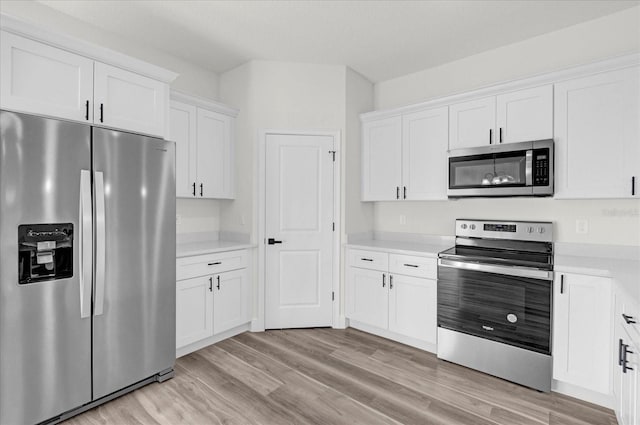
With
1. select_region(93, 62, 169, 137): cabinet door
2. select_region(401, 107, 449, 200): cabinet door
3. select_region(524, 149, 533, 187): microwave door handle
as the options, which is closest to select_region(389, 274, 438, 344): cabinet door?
select_region(401, 107, 449, 200): cabinet door

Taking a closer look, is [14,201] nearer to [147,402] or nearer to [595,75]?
[147,402]

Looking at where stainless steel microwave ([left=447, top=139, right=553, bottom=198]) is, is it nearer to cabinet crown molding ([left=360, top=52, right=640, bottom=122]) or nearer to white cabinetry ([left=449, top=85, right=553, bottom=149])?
white cabinetry ([left=449, top=85, right=553, bottom=149])

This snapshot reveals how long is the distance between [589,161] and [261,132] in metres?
2.90

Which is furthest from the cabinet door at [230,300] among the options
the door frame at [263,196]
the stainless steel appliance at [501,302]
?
the stainless steel appliance at [501,302]

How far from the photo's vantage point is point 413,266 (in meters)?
3.07

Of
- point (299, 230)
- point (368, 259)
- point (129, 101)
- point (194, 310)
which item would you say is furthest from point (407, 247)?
point (129, 101)

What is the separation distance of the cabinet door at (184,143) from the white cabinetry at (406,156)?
1.87 meters

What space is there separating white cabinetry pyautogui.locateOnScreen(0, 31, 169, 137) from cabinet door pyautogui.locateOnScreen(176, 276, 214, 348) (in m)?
1.32

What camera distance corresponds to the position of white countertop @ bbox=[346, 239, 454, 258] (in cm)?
304

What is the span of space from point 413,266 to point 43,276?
2768 millimetres

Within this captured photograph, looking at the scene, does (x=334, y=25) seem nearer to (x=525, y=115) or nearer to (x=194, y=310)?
(x=525, y=115)

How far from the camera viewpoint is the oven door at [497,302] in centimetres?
237

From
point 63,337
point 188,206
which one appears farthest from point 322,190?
point 63,337

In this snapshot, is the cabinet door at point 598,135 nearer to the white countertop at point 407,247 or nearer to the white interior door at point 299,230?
the white countertop at point 407,247
